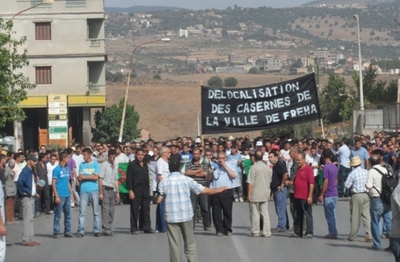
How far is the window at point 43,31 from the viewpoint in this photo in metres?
60.9

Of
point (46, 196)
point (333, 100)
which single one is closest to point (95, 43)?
point (333, 100)

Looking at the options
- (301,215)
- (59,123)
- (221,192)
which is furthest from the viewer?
(59,123)

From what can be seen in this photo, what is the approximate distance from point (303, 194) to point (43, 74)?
143 feet

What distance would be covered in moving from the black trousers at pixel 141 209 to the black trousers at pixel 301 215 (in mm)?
3191

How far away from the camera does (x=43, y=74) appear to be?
60.8 metres

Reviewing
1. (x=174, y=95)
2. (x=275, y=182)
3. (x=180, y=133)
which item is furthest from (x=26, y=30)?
(x=174, y=95)

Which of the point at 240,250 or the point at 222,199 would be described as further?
the point at 222,199

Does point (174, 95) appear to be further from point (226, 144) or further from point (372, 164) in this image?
point (372, 164)

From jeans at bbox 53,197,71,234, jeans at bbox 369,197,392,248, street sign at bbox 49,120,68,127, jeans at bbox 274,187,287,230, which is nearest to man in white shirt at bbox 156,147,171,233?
jeans at bbox 53,197,71,234

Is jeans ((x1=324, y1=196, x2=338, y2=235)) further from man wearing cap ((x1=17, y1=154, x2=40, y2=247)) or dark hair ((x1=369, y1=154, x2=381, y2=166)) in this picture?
man wearing cap ((x1=17, y1=154, x2=40, y2=247))

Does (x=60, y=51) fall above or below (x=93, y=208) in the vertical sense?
above

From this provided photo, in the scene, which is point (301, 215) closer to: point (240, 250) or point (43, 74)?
point (240, 250)

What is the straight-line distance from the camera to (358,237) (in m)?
19.3

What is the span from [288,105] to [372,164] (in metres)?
11.6
